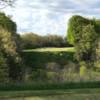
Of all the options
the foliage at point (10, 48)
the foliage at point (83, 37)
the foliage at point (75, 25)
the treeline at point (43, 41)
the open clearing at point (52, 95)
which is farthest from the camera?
the treeline at point (43, 41)

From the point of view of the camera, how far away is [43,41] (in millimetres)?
43406

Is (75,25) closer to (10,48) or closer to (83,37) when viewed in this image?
(83,37)

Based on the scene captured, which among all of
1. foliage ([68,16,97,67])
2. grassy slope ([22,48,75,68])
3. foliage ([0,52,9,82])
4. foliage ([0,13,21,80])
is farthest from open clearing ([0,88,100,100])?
grassy slope ([22,48,75,68])

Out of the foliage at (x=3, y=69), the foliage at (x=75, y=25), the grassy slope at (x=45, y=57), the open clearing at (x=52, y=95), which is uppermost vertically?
the foliage at (x=75, y=25)

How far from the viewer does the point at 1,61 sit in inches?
1005

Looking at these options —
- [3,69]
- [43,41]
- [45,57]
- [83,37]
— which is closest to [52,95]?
[3,69]

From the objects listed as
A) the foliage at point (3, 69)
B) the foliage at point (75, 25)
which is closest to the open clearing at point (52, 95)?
the foliage at point (3, 69)

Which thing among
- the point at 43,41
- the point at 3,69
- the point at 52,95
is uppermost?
the point at 52,95

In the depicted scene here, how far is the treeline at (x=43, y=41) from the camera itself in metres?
40.9

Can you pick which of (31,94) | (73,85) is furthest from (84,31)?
(31,94)

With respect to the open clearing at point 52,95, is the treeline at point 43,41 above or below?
below

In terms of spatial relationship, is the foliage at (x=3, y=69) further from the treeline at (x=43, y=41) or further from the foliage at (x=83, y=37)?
the treeline at (x=43, y=41)

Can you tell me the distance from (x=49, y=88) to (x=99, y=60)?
60.1 feet

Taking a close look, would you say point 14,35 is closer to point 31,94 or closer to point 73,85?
point 73,85
